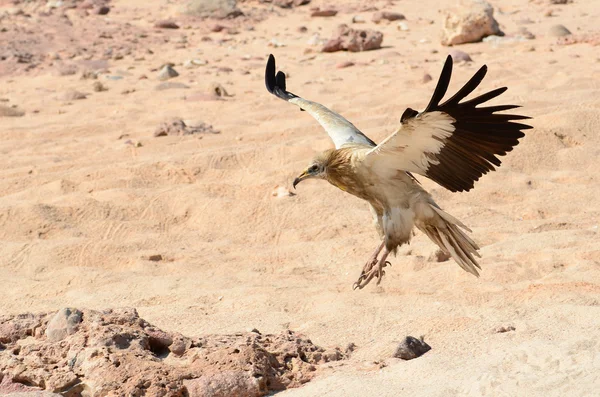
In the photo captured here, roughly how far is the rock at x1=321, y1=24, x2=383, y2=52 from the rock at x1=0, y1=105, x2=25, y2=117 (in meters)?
4.24

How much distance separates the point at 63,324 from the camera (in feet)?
12.9

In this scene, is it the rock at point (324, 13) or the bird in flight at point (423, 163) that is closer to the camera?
the bird in flight at point (423, 163)

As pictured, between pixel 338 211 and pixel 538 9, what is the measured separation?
28.8 ft

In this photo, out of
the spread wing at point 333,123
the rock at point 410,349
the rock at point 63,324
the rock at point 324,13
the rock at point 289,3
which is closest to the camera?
the rock at point 410,349

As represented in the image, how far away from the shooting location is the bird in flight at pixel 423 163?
4105mm

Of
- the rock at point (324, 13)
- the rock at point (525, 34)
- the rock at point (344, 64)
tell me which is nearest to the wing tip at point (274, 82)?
the rock at point (344, 64)

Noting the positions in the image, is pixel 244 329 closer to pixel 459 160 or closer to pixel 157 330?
pixel 157 330

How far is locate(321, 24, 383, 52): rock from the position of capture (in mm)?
12148

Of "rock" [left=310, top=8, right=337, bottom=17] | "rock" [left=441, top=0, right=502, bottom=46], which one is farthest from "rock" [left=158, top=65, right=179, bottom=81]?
"rock" [left=310, top=8, right=337, bottom=17]

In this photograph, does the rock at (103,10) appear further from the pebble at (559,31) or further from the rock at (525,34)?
the pebble at (559,31)

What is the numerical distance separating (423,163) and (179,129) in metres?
4.46

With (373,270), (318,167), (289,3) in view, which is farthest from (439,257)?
(289,3)

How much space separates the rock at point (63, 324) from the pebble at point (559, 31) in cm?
937

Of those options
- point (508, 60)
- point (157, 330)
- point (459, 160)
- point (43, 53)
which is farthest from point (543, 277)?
point (43, 53)
